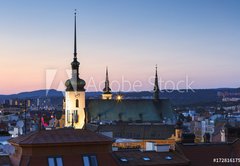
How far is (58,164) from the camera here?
34.2 metres

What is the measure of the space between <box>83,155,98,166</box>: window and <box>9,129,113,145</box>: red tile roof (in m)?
0.90

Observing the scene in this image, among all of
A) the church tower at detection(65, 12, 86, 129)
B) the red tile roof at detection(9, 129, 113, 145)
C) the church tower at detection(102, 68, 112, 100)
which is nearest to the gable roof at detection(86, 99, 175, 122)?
the church tower at detection(65, 12, 86, 129)

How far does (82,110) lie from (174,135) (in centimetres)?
2327

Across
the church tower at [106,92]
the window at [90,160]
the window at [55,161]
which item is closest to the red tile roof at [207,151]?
the window at [90,160]

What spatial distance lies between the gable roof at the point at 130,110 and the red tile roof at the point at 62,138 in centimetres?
6959

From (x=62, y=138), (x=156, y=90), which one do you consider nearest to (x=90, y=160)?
(x=62, y=138)

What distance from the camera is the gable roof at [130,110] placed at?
4195 inches

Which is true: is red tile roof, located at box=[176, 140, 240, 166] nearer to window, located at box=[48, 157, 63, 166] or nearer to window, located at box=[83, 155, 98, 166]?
window, located at box=[83, 155, 98, 166]

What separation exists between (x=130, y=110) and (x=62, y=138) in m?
72.3

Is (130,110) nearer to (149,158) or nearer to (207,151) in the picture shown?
(207,151)

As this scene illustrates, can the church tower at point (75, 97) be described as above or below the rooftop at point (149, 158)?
above

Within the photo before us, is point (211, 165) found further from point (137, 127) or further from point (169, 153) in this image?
point (137, 127)

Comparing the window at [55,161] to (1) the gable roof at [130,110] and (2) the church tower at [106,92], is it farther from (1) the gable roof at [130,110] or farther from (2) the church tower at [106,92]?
(2) the church tower at [106,92]

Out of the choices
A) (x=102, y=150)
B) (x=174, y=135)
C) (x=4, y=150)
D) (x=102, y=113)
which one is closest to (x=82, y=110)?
(x=102, y=113)
